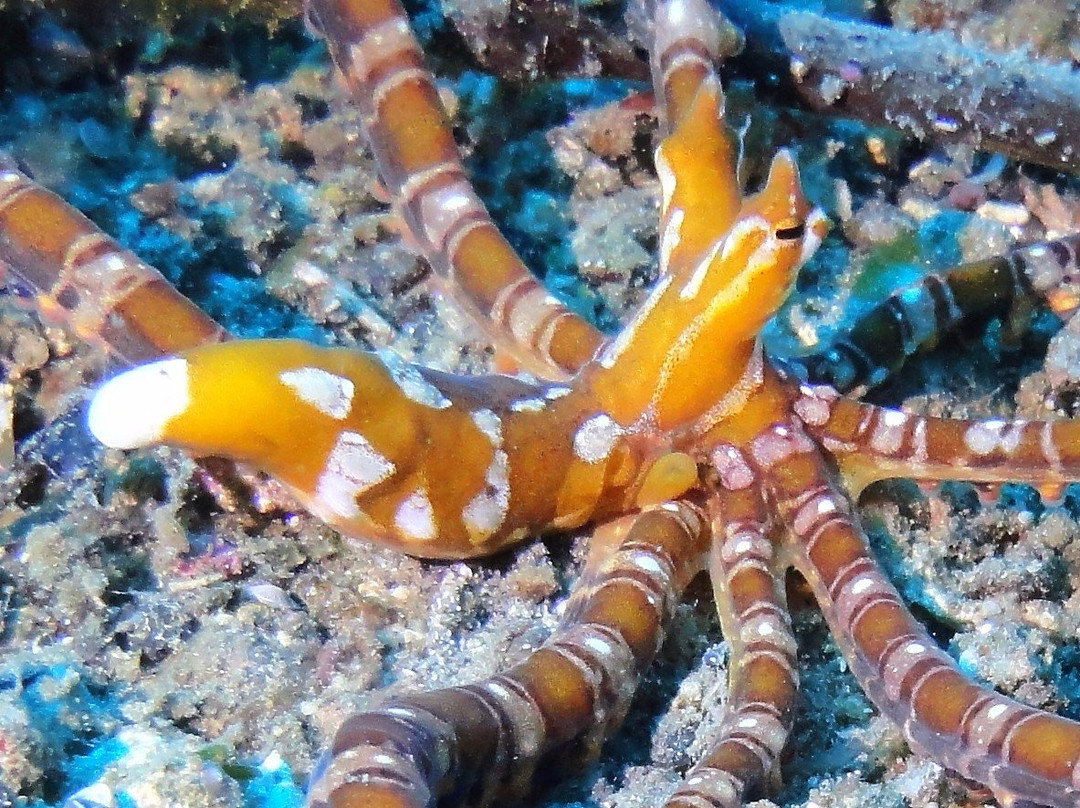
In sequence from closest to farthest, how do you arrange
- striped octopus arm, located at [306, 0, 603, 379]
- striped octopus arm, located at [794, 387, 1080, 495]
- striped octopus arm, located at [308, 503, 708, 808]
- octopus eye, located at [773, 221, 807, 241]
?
1. striped octopus arm, located at [308, 503, 708, 808]
2. octopus eye, located at [773, 221, 807, 241]
3. striped octopus arm, located at [794, 387, 1080, 495]
4. striped octopus arm, located at [306, 0, 603, 379]

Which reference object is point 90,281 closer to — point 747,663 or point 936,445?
point 747,663

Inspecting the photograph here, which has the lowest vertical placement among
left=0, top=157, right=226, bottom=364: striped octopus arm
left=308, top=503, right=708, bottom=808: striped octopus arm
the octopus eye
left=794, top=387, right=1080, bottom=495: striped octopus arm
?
left=308, top=503, right=708, bottom=808: striped octopus arm

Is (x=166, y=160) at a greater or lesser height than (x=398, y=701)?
greater

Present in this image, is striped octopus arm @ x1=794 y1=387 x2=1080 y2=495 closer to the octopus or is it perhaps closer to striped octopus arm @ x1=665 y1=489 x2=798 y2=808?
the octopus

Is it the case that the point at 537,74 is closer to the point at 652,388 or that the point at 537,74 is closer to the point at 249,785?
the point at 652,388

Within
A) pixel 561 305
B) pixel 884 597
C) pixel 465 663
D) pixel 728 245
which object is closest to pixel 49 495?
pixel 465 663

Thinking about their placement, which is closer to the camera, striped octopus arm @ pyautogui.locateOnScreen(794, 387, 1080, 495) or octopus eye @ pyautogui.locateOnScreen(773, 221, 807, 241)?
octopus eye @ pyautogui.locateOnScreen(773, 221, 807, 241)

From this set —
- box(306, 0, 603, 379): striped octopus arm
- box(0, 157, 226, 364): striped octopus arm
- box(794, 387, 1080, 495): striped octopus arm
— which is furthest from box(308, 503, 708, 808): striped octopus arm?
box(0, 157, 226, 364): striped octopus arm
